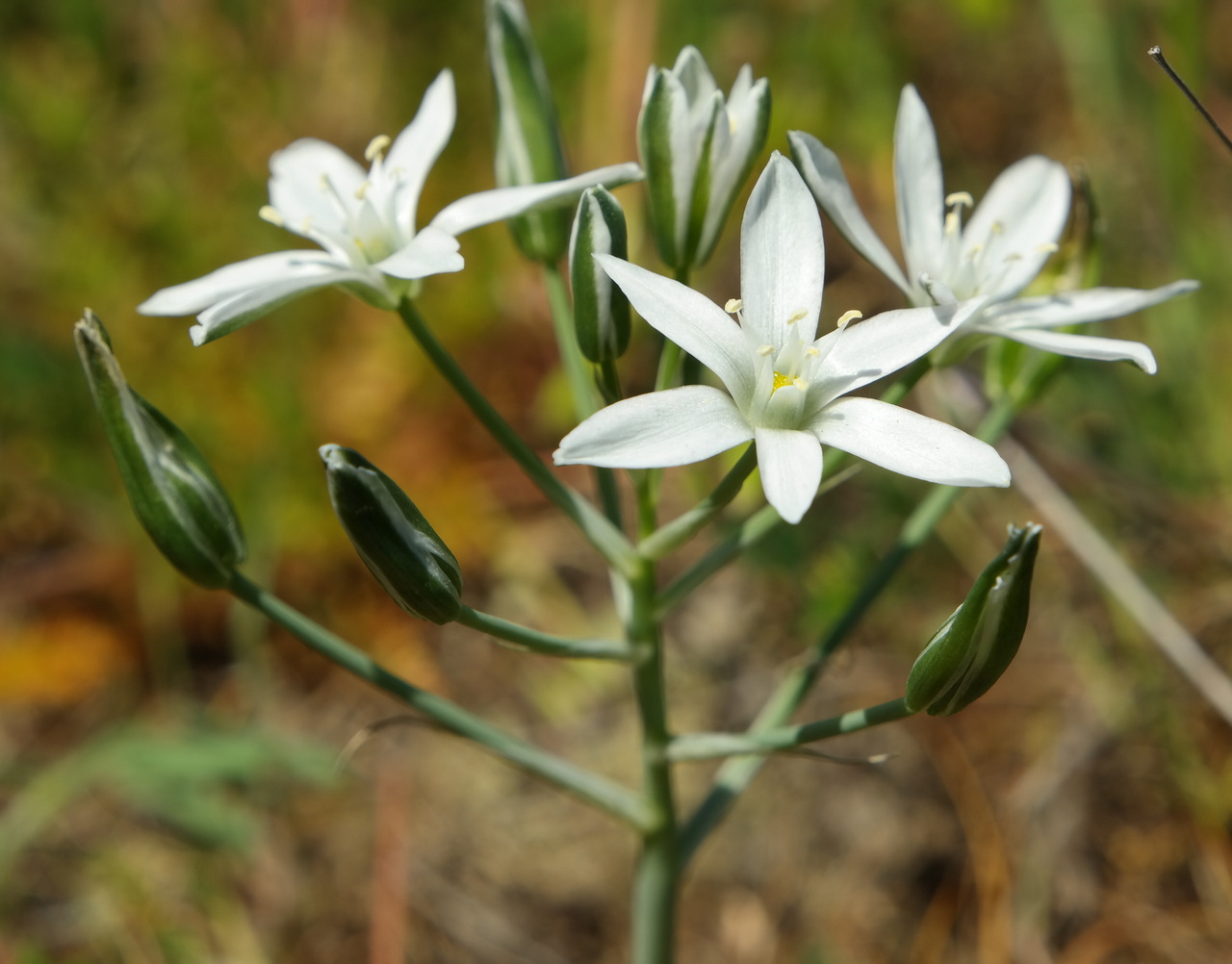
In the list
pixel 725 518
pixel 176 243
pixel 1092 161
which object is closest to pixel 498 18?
pixel 725 518

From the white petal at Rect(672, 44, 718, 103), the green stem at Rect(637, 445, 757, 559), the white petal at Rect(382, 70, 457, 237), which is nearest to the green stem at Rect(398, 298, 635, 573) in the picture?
→ the green stem at Rect(637, 445, 757, 559)

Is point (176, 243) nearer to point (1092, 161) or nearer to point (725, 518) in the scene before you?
point (725, 518)

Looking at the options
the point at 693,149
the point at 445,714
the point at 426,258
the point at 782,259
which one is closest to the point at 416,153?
the point at 426,258

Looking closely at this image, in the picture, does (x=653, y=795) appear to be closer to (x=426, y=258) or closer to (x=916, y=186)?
(x=426, y=258)

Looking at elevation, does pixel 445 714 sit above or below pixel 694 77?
below

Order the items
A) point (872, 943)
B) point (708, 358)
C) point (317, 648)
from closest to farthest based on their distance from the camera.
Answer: point (708, 358) < point (317, 648) < point (872, 943)

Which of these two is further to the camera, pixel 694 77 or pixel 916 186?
pixel 916 186
